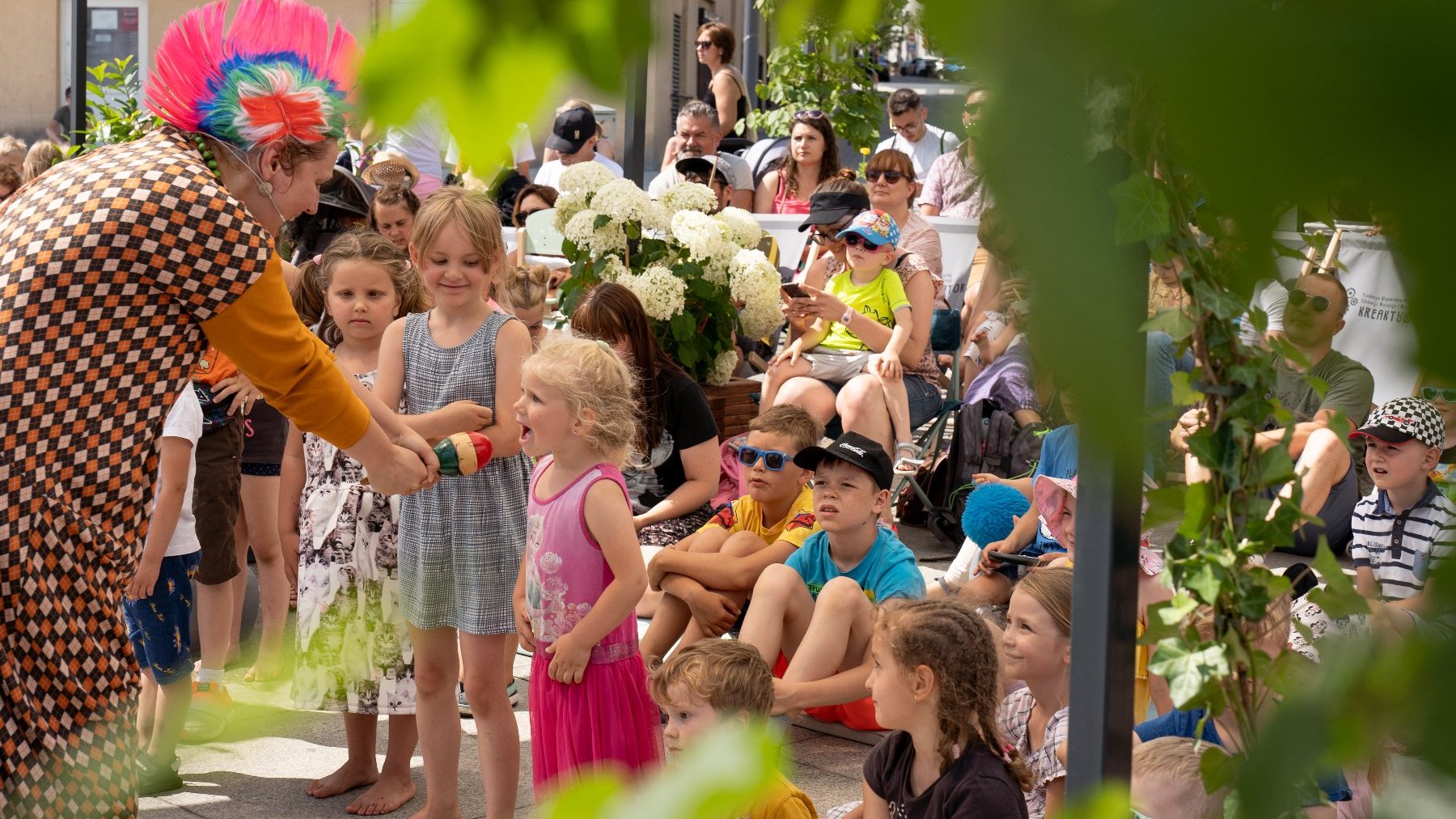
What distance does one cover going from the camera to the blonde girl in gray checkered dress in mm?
3574

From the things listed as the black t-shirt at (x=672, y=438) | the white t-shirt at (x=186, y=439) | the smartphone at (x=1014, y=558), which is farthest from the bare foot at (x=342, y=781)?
the smartphone at (x=1014, y=558)

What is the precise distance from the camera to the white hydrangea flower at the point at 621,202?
18.0 feet

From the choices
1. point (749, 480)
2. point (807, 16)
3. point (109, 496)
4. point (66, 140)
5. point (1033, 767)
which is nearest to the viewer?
point (807, 16)

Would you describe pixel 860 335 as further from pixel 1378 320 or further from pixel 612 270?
pixel 1378 320

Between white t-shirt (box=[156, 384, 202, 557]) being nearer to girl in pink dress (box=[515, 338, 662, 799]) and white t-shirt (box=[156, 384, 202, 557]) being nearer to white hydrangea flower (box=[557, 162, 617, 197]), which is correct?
girl in pink dress (box=[515, 338, 662, 799])

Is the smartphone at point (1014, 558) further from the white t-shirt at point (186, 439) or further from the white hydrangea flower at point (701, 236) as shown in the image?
the white t-shirt at point (186, 439)

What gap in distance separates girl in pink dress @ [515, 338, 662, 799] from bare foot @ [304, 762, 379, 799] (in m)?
0.81

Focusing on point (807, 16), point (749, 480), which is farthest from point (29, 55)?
point (807, 16)

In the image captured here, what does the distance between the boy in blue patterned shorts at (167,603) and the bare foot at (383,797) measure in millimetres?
561

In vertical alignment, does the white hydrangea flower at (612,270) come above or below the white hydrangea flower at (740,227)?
below

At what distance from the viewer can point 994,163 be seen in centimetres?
36

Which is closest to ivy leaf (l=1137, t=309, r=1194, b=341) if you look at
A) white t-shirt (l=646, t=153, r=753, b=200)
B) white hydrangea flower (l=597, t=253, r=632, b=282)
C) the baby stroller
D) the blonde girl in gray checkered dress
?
the blonde girl in gray checkered dress

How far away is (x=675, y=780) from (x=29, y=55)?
3.78 metres

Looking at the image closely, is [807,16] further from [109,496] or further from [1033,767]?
[1033,767]
